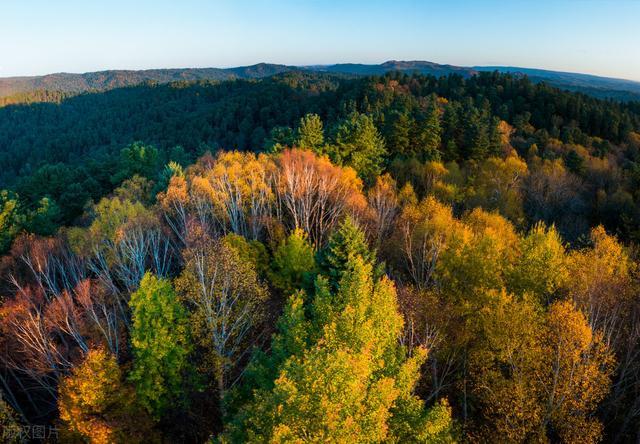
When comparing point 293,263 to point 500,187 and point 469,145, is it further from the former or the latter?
point 469,145

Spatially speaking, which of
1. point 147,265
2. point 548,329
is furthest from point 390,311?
point 147,265

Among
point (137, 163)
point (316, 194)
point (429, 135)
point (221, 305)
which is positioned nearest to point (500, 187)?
point (429, 135)

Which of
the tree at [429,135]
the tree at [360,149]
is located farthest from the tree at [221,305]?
the tree at [429,135]

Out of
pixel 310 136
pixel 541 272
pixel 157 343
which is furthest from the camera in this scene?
pixel 310 136

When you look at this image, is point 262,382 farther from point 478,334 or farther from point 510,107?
point 510,107

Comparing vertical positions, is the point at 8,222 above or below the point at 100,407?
above

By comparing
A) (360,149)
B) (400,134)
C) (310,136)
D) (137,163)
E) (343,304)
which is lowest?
(343,304)
